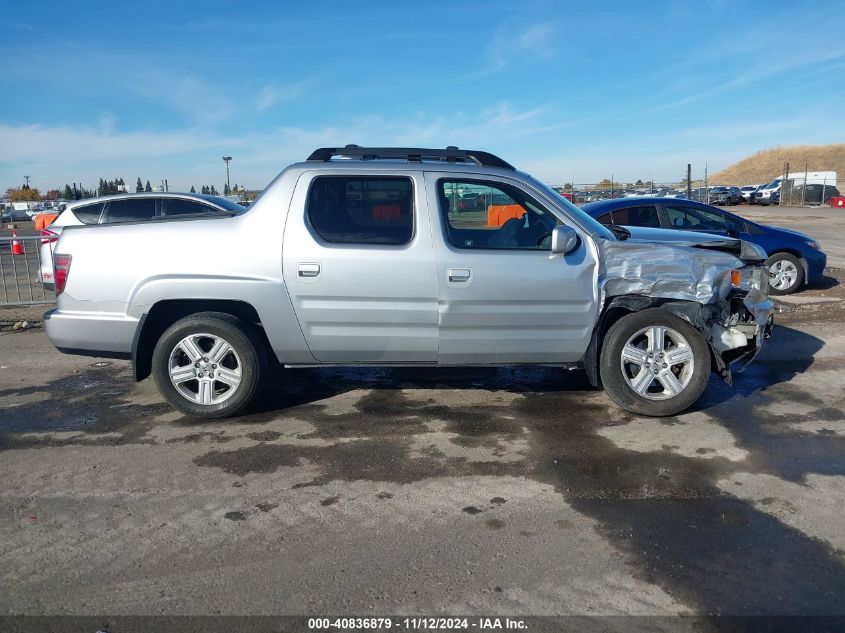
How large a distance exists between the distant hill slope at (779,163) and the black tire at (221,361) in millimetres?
90455

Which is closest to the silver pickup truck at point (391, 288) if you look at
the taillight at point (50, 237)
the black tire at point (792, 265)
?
the taillight at point (50, 237)

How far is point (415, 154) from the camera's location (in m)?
5.43

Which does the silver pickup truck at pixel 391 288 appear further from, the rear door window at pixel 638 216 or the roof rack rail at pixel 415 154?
the rear door window at pixel 638 216

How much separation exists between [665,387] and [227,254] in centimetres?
338

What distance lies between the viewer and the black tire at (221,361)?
511 centimetres

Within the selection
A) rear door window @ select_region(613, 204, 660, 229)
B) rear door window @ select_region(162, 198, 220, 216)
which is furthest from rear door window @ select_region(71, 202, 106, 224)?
rear door window @ select_region(613, 204, 660, 229)

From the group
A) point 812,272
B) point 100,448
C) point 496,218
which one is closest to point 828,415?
point 496,218

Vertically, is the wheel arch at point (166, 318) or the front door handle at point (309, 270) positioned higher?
the front door handle at point (309, 270)

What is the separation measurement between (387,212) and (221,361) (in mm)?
1681

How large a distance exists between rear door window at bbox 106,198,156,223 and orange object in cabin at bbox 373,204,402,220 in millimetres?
7657

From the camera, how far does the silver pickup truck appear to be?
16.4 feet

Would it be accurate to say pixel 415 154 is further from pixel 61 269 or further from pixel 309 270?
pixel 61 269

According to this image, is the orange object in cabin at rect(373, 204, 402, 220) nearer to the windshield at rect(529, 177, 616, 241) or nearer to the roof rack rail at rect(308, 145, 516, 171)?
the roof rack rail at rect(308, 145, 516, 171)

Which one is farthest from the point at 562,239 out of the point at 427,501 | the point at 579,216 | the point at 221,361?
the point at 221,361
